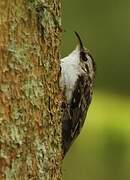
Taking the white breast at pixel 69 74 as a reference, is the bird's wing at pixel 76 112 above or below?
below

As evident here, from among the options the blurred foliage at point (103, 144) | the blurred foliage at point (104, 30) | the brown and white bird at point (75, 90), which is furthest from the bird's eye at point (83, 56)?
the blurred foliage at point (104, 30)

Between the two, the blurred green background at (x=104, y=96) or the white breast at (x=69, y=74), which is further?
the blurred green background at (x=104, y=96)

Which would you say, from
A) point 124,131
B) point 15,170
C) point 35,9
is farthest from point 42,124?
point 124,131

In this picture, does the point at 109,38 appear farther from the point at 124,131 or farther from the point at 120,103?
the point at 124,131

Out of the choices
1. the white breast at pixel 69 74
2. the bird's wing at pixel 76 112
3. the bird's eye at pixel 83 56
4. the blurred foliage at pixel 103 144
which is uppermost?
the bird's eye at pixel 83 56

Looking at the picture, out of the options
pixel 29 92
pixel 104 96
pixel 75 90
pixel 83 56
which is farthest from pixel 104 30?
pixel 29 92

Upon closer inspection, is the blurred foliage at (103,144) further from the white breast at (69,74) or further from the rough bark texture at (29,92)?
the rough bark texture at (29,92)

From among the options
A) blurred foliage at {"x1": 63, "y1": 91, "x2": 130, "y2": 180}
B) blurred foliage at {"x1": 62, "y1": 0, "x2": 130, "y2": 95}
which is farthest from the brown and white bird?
blurred foliage at {"x1": 62, "y1": 0, "x2": 130, "y2": 95}

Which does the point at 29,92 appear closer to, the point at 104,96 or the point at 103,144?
the point at 103,144
